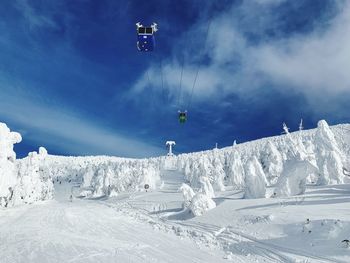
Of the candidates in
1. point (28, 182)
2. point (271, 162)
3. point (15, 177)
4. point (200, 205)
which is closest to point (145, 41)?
point (200, 205)

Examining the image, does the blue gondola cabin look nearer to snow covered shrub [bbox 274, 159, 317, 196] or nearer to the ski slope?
the ski slope

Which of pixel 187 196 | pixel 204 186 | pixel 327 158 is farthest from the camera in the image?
pixel 327 158

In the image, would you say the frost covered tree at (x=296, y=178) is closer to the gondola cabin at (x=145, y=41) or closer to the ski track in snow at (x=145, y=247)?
the ski track in snow at (x=145, y=247)

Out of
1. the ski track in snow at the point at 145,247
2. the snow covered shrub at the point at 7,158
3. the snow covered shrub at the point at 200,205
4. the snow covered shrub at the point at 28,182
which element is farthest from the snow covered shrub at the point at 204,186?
the snow covered shrub at the point at 28,182

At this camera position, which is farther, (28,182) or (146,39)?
(28,182)

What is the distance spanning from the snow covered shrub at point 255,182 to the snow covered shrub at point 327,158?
20643mm

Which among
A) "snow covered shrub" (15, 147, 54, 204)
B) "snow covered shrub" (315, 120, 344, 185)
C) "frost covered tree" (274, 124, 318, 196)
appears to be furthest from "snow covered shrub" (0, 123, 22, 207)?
"snow covered shrub" (315, 120, 344, 185)

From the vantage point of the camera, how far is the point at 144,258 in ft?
58.1

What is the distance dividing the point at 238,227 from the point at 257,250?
703cm

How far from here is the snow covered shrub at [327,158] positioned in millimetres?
61281

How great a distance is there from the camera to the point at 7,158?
47781 millimetres

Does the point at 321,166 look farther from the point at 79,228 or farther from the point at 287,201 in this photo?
the point at 79,228

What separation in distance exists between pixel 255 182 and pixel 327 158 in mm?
22570

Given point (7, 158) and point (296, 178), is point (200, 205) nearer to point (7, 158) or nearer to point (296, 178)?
point (296, 178)
